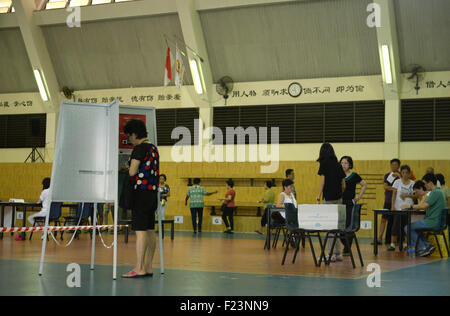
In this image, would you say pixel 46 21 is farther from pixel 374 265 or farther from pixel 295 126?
pixel 374 265

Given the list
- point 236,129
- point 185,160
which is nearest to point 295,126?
point 236,129

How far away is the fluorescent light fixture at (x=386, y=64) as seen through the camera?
1658 cm

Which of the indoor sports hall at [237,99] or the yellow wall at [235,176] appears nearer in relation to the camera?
the indoor sports hall at [237,99]

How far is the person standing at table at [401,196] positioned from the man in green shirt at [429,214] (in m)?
0.76

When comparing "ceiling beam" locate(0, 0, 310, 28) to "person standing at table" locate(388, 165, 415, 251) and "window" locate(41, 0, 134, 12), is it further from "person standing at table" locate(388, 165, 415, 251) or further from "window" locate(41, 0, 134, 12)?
"person standing at table" locate(388, 165, 415, 251)

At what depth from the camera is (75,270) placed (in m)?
6.54

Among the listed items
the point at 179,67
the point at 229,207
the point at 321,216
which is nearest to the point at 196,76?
the point at 179,67

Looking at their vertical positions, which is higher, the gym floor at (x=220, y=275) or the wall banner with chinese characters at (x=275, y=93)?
the wall banner with chinese characters at (x=275, y=93)

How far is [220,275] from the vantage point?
21.0ft
